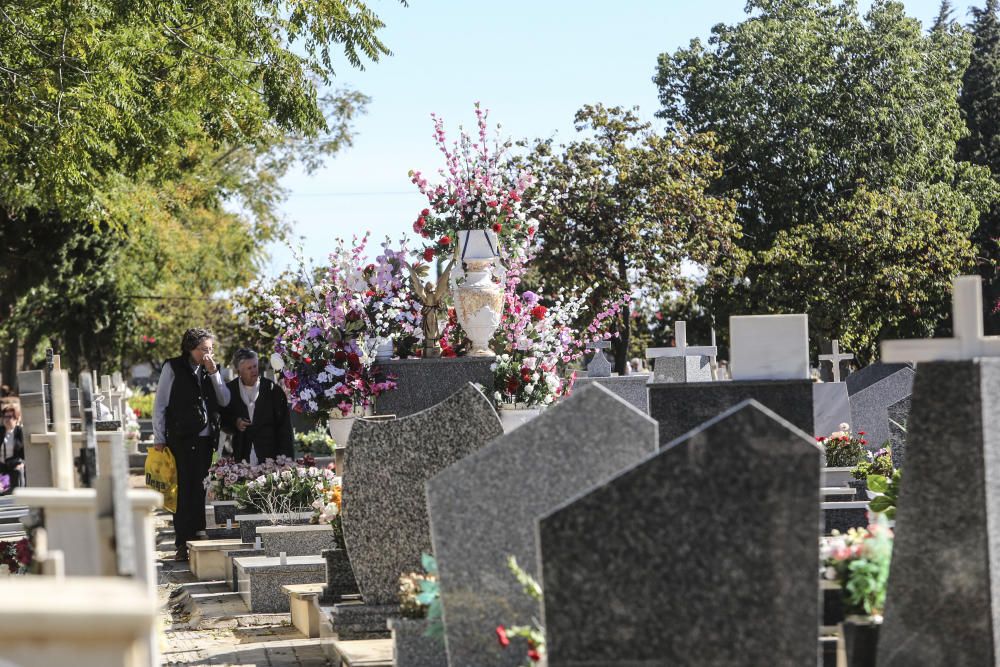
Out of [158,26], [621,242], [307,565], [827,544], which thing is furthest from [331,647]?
[621,242]

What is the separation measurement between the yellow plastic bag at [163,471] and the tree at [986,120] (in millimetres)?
38448

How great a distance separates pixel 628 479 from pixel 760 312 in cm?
3020

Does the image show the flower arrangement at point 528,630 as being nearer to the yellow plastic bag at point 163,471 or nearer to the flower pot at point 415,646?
the flower pot at point 415,646

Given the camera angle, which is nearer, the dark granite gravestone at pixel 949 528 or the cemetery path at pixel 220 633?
the dark granite gravestone at pixel 949 528

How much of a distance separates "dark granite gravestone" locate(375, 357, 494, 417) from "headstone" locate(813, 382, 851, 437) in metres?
6.63

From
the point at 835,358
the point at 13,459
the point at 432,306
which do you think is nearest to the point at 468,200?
the point at 432,306

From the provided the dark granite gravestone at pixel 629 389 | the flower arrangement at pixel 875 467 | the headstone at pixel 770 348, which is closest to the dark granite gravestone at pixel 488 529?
the headstone at pixel 770 348

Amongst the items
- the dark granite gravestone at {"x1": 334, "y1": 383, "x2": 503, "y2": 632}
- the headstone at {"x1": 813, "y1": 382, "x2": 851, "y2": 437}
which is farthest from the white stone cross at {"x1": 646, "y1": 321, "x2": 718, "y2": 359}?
the dark granite gravestone at {"x1": 334, "y1": 383, "x2": 503, "y2": 632}

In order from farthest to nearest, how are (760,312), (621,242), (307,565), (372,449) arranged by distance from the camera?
1. (760,312)
2. (621,242)
3. (307,565)
4. (372,449)

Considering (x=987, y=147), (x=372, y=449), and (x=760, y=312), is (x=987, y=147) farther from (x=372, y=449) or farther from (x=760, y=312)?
(x=372, y=449)

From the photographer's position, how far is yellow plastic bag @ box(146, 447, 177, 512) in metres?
11.4

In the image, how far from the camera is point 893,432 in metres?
12.5

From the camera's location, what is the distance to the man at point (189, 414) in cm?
1120

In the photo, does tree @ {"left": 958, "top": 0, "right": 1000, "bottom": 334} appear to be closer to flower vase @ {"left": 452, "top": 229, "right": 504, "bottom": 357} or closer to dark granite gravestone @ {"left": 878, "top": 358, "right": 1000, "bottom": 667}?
flower vase @ {"left": 452, "top": 229, "right": 504, "bottom": 357}
